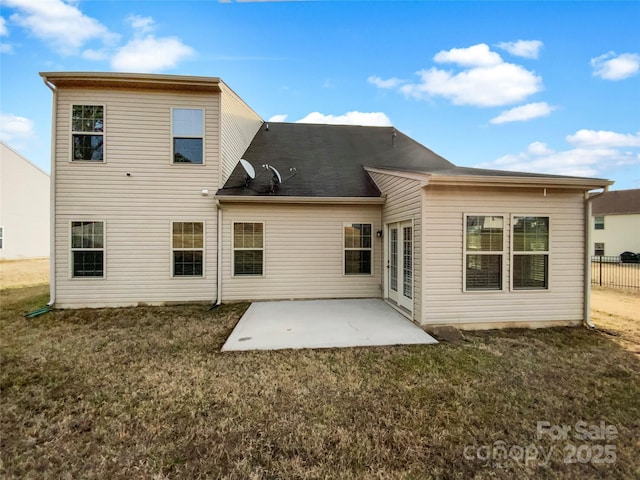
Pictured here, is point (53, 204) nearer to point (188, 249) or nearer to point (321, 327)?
point (188, 249)

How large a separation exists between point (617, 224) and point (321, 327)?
2987 centimetres

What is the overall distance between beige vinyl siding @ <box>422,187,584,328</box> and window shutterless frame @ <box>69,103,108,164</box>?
7.74m

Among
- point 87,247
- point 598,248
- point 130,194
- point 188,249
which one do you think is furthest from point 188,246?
point 598,248

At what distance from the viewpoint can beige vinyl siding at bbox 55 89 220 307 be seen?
6.80 m

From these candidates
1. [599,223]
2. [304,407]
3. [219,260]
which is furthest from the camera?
[599,223]

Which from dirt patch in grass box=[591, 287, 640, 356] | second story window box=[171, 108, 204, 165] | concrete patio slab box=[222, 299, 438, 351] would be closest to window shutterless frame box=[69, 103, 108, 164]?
second story window box=[171, 108, 204, 165]

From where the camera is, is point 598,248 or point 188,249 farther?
point 598,248

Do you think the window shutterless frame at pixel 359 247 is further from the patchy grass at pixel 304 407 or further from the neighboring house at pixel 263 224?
the patchy grass at pixel 304 407

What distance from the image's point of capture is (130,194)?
6.89 m

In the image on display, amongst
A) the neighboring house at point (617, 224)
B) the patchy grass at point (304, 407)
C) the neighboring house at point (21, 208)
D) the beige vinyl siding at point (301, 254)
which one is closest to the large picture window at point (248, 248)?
the beige vinyl siding at point (301, 254)

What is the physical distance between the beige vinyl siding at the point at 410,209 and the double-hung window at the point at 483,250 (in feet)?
2.96

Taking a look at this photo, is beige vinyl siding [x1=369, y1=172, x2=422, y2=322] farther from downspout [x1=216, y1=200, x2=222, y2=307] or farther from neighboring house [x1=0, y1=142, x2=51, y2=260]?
neighboring house [x1=0, y1=142, x2=51, y2=260]

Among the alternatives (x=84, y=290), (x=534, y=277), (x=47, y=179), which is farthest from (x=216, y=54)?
(x=47, y=179)

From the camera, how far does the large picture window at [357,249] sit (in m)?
7.60
